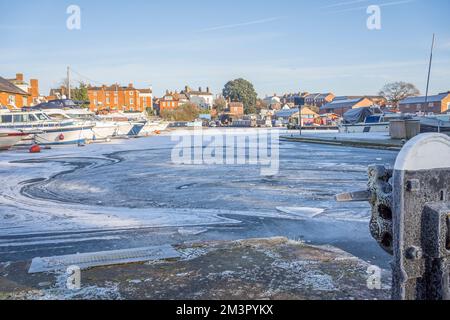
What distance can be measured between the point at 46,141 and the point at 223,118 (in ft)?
243

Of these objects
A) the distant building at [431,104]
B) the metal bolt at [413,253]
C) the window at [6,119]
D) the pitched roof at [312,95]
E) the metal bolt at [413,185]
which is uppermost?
the pitched roof at [312,95]

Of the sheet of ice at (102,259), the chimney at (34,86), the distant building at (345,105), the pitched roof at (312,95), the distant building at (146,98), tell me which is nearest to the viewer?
the sheet of ice at (102,259)

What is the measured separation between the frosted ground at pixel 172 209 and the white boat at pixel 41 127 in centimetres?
1738

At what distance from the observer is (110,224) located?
21.5 ft

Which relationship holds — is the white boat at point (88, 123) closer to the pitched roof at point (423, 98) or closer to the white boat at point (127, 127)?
the white boat at point (127, 127)

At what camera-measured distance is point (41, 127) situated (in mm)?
29969

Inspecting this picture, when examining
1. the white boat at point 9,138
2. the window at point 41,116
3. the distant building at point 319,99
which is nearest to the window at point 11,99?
the window at point 41,116

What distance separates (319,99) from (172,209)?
149 meters

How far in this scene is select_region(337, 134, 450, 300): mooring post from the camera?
6.90 ft

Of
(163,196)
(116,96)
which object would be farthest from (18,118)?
(116,96)

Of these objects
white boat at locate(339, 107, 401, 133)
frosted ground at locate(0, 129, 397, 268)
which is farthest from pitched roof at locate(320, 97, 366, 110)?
frosted ground at locate(0, 129, 397, 268)

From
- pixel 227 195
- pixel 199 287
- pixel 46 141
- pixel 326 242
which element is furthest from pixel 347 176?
pixel 46 141

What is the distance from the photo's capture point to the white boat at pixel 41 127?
29.5 m
